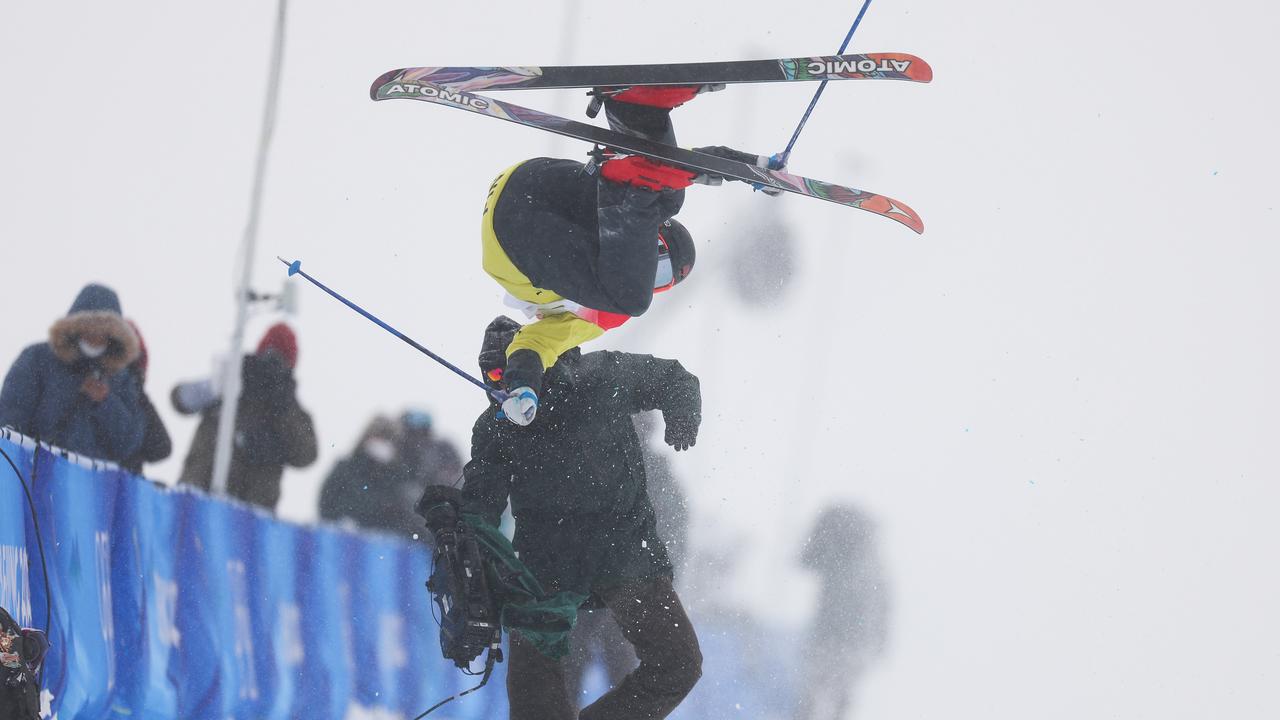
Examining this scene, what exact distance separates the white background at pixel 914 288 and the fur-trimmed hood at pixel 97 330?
0.12 metres

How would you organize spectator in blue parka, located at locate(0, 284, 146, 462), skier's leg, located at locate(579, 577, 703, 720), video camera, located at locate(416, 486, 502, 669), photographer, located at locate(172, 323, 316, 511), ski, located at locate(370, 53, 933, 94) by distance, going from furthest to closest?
1. photographer, located at locate(172, 323, 316, 511)
2. spectator in blue parka, located at locate(0, 284, 146, 462)
3. skier's leg, located at locate(579, 577, 703, 720)
4. video camera, located at locate(416, 486, 502, 669)
5. ski, located at locate(370, 53, 933, 94)

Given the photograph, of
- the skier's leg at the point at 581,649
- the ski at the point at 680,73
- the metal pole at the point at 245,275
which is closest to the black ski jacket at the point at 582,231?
the ski at the point at 680,73

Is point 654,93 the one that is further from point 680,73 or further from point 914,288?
point 914,288

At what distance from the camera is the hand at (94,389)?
3486 mm

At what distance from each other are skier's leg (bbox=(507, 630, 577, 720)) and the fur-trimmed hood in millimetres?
1767

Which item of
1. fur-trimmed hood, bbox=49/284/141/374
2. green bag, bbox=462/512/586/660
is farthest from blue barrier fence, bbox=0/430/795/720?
green bag, bbox=462/512/586/660

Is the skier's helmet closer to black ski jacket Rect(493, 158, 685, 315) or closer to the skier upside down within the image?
the skier upside down

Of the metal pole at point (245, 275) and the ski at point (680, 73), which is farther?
the metal pole at point (245, 275)

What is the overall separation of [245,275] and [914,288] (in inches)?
89.4

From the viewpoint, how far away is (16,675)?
260cm

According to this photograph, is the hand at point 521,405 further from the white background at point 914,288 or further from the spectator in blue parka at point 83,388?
the spectator in blue parka at point 83,388

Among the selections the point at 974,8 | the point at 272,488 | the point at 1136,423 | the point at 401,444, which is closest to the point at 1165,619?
the point at 1136,423

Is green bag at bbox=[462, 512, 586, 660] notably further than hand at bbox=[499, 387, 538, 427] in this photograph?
Yes

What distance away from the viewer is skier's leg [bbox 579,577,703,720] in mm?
2631
